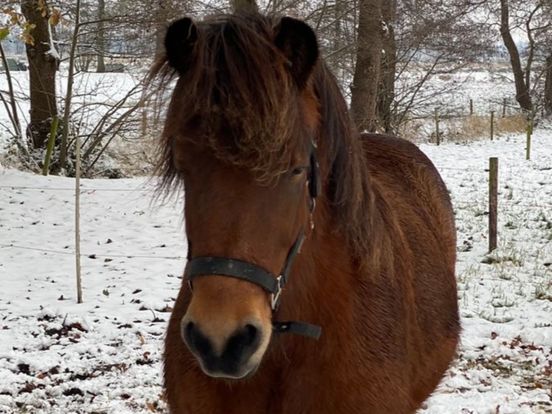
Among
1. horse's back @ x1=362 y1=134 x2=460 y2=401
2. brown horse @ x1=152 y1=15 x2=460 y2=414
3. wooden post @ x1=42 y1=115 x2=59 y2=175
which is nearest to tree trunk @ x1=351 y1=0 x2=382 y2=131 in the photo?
wooden post @ x1=42 y1=115 x2=59 y2=175

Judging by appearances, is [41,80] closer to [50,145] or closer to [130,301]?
[50,145]

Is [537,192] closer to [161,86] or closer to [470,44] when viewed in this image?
[470,44]

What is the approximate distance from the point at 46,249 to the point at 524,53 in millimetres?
22732

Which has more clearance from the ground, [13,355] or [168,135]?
[168,135]

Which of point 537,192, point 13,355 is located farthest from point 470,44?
point 13,355

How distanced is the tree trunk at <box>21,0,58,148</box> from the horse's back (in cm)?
902

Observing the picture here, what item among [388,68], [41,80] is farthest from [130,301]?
[388,68]

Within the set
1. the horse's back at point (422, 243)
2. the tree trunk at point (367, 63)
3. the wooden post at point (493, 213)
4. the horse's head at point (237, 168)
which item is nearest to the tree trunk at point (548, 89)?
the tree trunk at point (367, 63)

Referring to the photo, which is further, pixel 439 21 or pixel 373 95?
pixel 439 21

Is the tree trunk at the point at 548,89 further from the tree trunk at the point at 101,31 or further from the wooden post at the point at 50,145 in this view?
the wooden post at the point at 50,145

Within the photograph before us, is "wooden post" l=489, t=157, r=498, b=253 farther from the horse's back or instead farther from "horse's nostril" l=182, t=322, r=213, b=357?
"horse's nostril" l=182, t=322, r=213, b=357

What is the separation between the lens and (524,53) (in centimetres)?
2539

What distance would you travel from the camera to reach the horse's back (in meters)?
2.68

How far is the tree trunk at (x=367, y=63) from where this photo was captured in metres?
10.4
